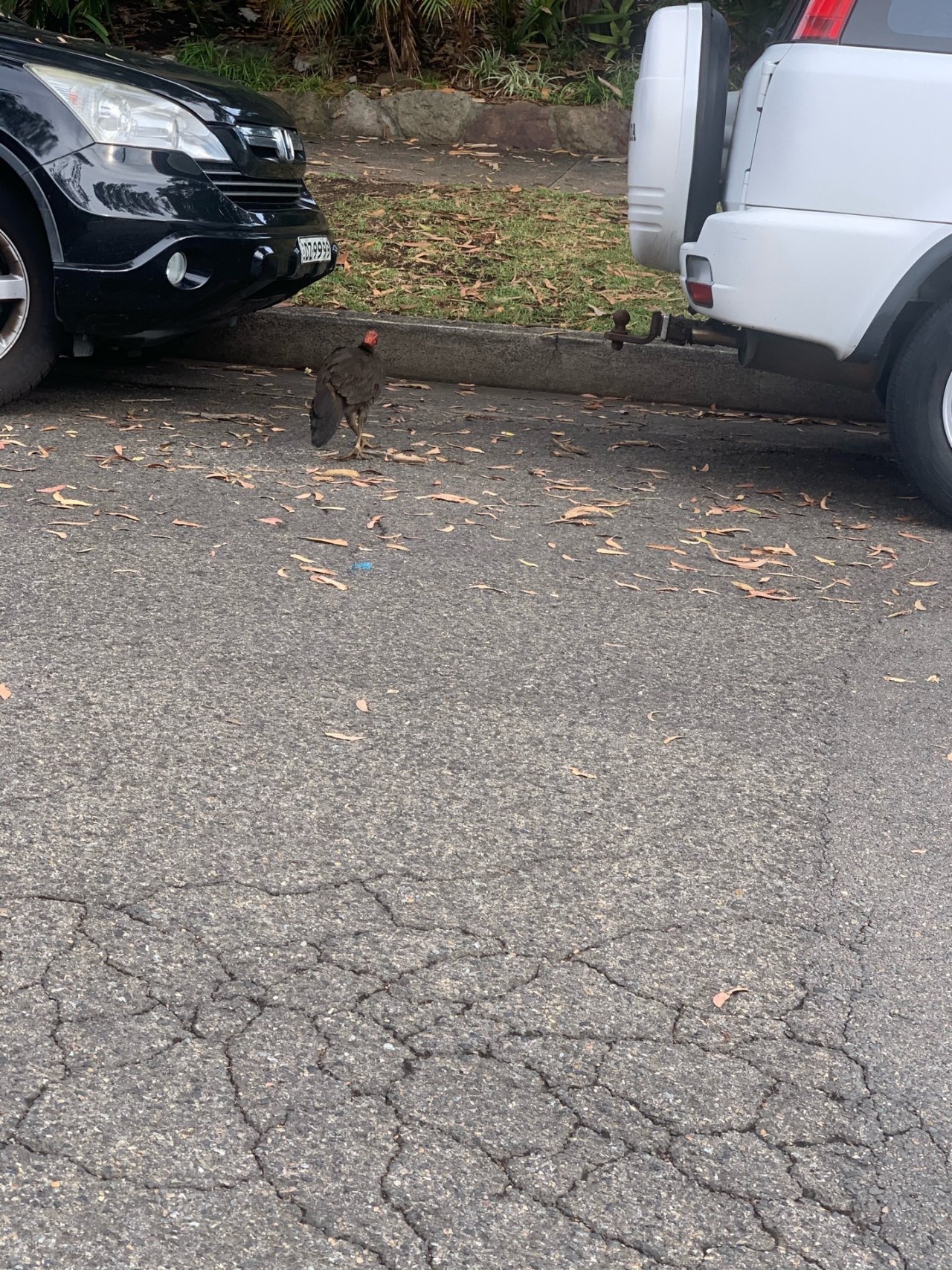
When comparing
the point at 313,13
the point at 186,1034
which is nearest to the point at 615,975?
the point at 186,1034

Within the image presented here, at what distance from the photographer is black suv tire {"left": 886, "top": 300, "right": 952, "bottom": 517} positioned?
5.19m

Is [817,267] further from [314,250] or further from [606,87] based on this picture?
[606,87]

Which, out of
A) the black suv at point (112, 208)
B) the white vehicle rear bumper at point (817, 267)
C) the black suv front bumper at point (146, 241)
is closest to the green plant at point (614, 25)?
the black suv at point (112, 208)

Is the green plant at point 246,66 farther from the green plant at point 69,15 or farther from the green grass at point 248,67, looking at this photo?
the green plant at point 69,15

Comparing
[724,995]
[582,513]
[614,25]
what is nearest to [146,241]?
[582,513]

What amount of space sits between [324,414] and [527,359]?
6.63 feet

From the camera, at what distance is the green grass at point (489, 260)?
26.1 feet

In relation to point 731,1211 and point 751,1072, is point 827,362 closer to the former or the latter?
point 751,1072

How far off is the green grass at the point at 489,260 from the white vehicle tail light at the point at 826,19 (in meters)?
2.71

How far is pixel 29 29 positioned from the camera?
21.5 ft

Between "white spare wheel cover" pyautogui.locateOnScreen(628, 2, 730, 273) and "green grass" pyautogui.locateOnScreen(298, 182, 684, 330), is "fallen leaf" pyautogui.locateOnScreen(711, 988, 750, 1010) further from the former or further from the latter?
"green grass" pyautogui.locateOnScreen(298, 182, 684, 330)

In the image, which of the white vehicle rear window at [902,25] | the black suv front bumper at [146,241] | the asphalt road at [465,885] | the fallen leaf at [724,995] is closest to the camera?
the asphalt road at [465,885]

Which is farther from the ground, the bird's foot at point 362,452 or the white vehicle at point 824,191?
the white vehicle at point 824,191

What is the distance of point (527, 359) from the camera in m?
7.47
